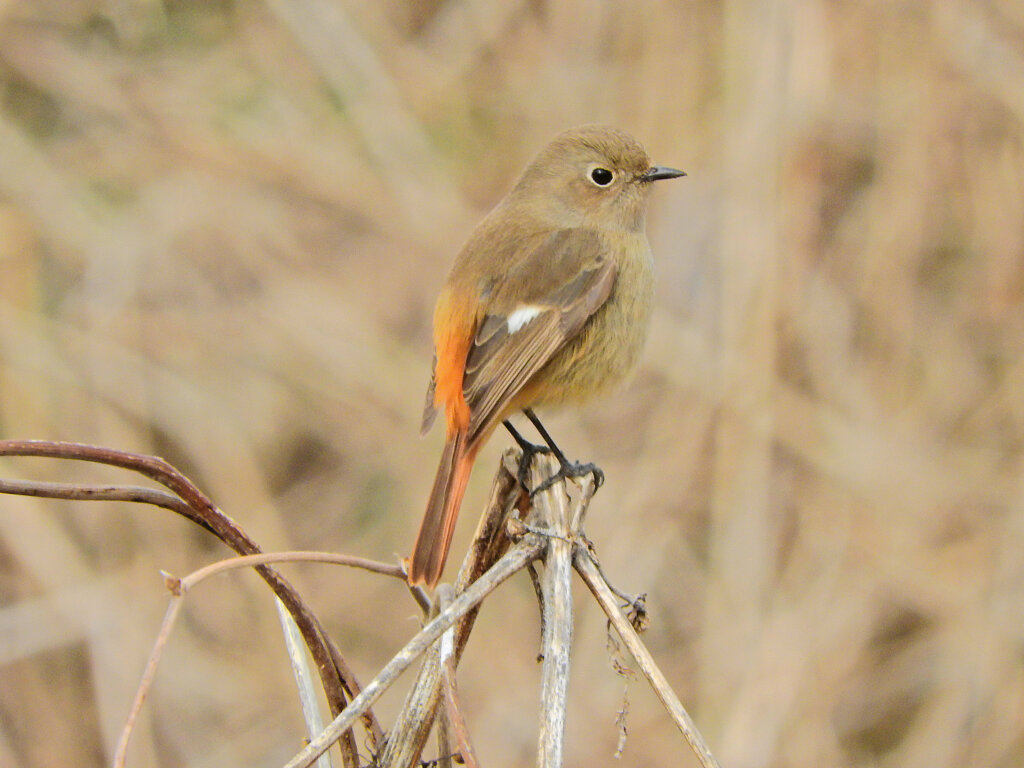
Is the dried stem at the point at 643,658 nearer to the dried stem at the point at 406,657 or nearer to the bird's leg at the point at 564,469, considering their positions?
the dried stem at the point at 406,657

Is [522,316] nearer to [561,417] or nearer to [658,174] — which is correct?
[658,174]

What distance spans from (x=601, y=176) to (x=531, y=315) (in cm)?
70

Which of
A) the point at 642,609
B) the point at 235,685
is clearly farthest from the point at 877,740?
the point at 642,609

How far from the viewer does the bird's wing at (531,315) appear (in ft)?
9.36

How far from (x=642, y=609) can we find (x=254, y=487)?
3349mm

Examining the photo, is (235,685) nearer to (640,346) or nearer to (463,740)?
(640,346)

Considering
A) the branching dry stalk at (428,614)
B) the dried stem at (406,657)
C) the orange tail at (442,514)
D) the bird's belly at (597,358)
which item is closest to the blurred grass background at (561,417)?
the bird's belly at (597,358)

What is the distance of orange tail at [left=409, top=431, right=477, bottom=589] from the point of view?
211 centimetres

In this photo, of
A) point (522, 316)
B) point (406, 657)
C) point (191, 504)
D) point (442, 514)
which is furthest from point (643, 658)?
point (522, 316)

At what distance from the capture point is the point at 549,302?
9.99 ft

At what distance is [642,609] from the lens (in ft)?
5.76

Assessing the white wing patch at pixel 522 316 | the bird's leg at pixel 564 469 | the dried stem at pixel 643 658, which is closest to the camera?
the dried stem at pixel 643 658

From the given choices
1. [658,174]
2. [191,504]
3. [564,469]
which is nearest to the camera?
[191,504]

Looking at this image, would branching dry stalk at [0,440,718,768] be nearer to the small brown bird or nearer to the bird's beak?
the small brown bird
